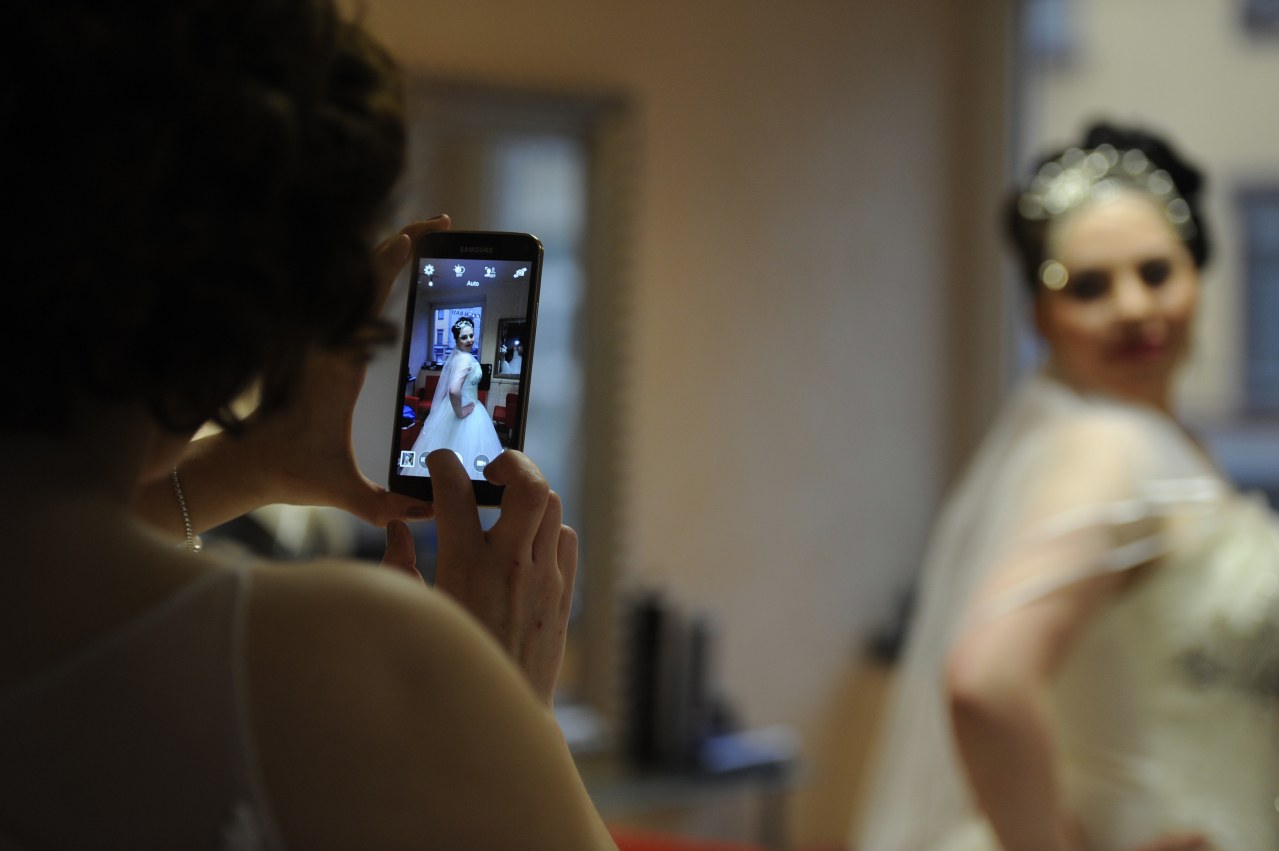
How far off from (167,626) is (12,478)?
0.10m

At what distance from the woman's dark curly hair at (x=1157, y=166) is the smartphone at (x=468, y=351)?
1278 millimetres

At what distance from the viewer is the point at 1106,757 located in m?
1.65

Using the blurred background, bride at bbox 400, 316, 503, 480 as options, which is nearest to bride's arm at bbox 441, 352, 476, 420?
bride at bbox 400, 316, 503, 480

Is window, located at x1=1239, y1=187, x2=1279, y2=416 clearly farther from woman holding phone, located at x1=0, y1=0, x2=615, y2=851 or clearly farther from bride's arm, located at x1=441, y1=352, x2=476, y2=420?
woman holding phone, located at x1=0, y1=0, x2=615, y2=851

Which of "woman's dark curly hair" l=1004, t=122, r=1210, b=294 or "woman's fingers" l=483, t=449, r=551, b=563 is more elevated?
"woman's dark curly hair" l=1004, t=122, r=1210, b=294

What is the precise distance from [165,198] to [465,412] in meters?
0.31

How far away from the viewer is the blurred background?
3.10 meters

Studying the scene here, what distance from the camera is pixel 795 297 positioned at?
137 inches

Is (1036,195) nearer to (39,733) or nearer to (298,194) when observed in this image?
(298,194)

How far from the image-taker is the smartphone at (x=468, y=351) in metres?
0.84

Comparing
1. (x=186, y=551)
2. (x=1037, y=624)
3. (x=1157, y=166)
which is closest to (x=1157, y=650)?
(x=1037, y=624)

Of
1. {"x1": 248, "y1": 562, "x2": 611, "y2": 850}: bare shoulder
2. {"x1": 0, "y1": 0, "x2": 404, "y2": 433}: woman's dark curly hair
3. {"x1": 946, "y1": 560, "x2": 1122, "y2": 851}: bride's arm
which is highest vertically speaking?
{"x1": 0, "y1": 0, "x2": 404, "y2": 433}: woman's dark curly hair

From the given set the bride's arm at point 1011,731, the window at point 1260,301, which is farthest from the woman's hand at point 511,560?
the window at point 1260,301

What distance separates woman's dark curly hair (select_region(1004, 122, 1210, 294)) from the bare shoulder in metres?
1.53
